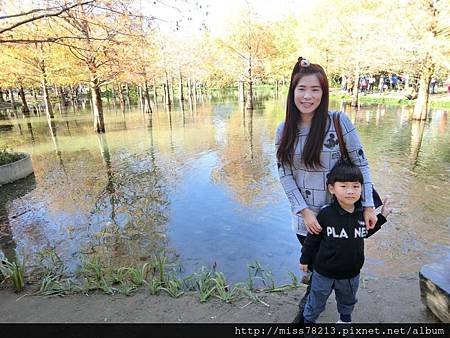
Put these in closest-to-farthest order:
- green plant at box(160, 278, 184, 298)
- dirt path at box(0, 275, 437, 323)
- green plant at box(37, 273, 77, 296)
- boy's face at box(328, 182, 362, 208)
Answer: boy's face at box(328, 182, 362, 208) < dirt path at box(0, 275, 437, 323) < green plant at box(160, 278, 184, 298) < green plant at box(37, 273, 77, 296)

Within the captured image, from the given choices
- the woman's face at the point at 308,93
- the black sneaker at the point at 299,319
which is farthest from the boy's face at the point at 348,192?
the black sneaker at the point at 299,319

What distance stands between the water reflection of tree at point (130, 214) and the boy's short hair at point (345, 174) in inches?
140

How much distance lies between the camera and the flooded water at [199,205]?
498 centimetres

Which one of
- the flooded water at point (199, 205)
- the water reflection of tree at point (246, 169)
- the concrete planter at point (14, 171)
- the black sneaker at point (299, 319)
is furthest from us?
the concrete planter at point (14, 171)

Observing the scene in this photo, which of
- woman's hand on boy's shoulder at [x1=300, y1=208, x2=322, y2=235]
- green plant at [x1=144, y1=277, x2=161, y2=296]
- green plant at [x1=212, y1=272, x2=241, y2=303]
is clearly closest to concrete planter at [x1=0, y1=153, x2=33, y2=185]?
green plant at [x1=144, y1=277, x2=161, y2=296]

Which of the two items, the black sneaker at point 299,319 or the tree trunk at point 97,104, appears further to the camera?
the tree trunk at point 97,104

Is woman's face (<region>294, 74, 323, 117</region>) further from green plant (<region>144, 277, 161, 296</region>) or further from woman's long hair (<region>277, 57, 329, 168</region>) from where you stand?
green plant (<region>144, 277, 161, 296</region>)

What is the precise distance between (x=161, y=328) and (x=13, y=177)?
28.3 ft

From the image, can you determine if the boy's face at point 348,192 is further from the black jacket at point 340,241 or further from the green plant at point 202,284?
the green plant at point 202,284

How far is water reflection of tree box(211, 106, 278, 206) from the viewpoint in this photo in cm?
763

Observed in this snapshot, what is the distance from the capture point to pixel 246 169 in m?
9.63

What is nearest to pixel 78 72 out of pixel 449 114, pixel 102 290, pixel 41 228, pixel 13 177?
pixel 13 177

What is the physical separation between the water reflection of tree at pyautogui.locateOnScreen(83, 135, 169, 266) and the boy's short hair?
11.6ft

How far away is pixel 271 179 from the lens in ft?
28.1
